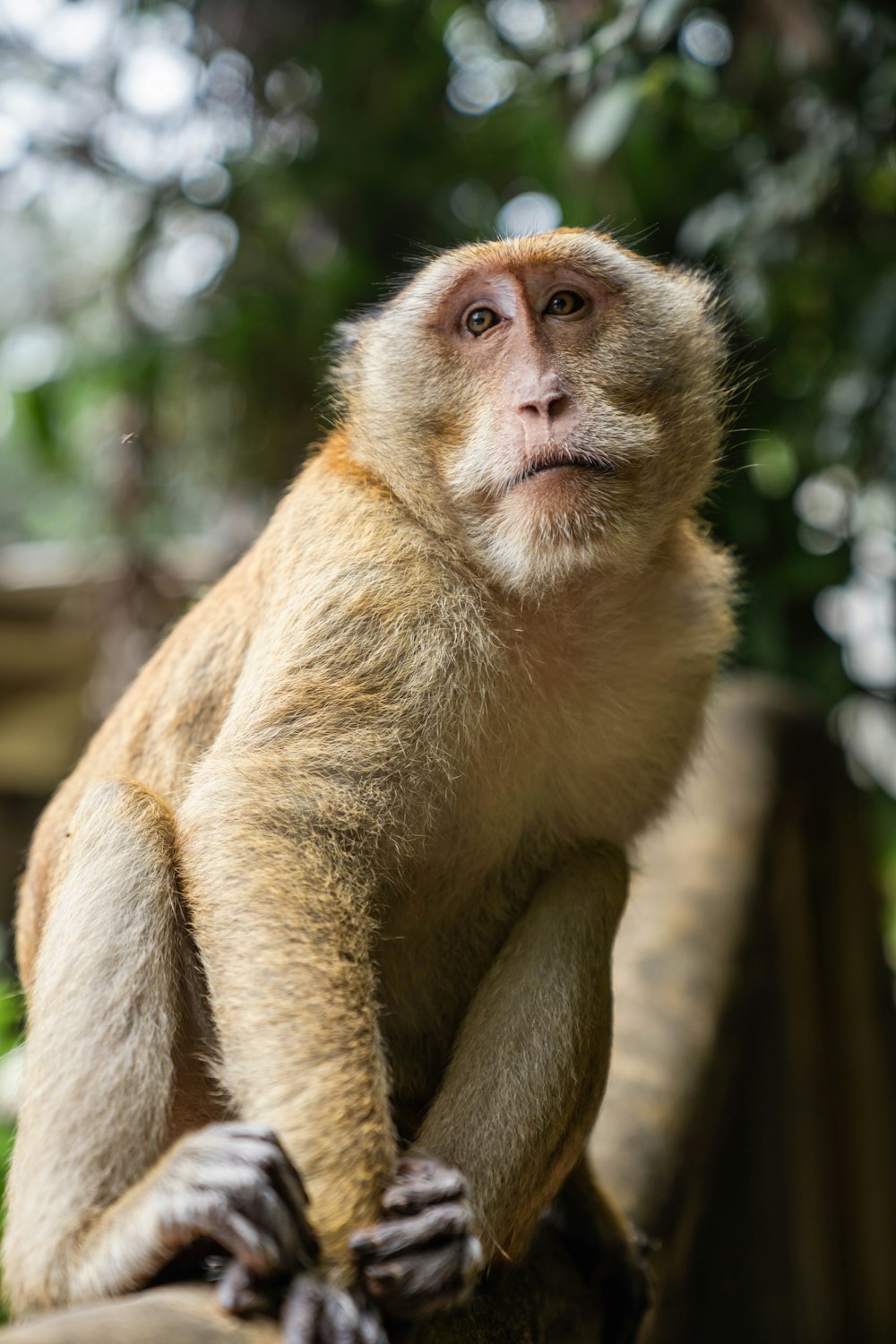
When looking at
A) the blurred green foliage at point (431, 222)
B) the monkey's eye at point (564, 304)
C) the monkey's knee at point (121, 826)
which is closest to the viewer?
the monkey's knee at point (121, 826)

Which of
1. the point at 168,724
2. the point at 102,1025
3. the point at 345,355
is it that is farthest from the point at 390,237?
the point at 102,1025

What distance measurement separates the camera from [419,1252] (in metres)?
2.20

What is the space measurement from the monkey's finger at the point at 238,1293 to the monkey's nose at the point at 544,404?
192 centimetres

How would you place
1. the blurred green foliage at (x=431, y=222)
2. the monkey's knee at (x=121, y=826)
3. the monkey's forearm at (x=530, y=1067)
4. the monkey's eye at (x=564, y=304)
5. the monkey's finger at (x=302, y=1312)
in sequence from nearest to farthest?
the monkey's finger at (x=302, y=1312), the monkey's knee at (x=121, y=826), the monkey's forearm at (x=530, y=1067), the monkey's eye at (x=564, y=304), the blurred green foliage at (x=431, y=222)

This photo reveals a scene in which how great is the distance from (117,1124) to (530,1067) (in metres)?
0.87

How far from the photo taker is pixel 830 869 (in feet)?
23.1

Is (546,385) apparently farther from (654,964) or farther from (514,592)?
(654,964)

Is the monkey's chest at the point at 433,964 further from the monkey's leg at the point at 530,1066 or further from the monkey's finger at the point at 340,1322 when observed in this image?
the monkey's finger at the point at 340,1322

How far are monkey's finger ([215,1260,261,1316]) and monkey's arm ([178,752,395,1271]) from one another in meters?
0.18

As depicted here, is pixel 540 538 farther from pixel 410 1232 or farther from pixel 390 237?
pixel 390 237

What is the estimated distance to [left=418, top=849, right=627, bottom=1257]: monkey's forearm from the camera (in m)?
2.59

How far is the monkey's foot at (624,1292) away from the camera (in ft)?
10.7

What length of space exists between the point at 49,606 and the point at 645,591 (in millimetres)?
6456

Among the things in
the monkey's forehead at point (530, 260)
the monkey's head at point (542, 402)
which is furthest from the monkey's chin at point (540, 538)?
the monkey's forehead at point (530, 260)
